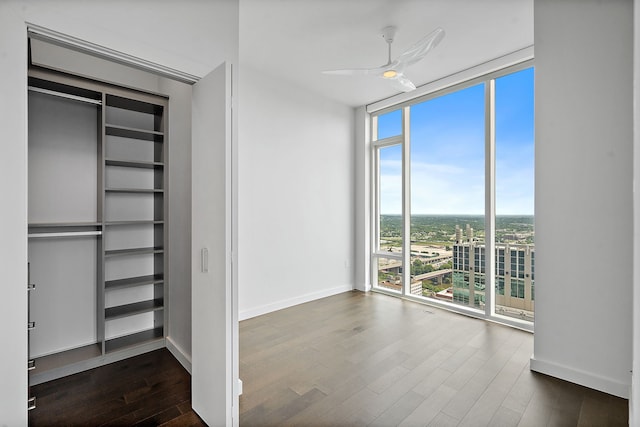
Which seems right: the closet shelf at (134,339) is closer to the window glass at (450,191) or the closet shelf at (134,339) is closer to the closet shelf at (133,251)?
the closet shelf at (133,251)

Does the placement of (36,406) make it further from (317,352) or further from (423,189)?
(423,189)

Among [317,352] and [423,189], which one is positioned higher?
[423,189]

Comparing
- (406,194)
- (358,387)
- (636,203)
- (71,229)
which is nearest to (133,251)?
(71,229)


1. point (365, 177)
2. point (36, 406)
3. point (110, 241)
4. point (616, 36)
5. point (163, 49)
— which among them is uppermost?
point (616, 36)

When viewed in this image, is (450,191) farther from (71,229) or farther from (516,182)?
(71,229)

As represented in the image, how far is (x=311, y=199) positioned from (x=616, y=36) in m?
3.30

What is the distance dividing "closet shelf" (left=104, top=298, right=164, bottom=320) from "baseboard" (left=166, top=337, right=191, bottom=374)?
0.32 m

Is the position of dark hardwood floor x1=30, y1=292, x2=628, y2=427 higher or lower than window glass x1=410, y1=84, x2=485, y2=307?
lower

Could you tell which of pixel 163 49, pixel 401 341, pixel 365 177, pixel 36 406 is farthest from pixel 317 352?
pixel 365 177

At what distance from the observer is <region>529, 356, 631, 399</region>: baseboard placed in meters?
2.15

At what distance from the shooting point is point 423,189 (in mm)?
4418

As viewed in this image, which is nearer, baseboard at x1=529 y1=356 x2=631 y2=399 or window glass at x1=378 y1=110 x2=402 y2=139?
baseboard at x1=529 y1=356 x2=631 y2=399

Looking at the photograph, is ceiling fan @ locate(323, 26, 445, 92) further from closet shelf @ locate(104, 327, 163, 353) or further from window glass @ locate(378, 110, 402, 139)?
closet shelf @ locate(104, 327, 163, 353)

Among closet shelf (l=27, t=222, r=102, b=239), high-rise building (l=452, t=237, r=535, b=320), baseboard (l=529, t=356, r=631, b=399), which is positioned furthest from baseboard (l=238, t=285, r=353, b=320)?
baseboard (l=529, t=356, r=631, b=399)
